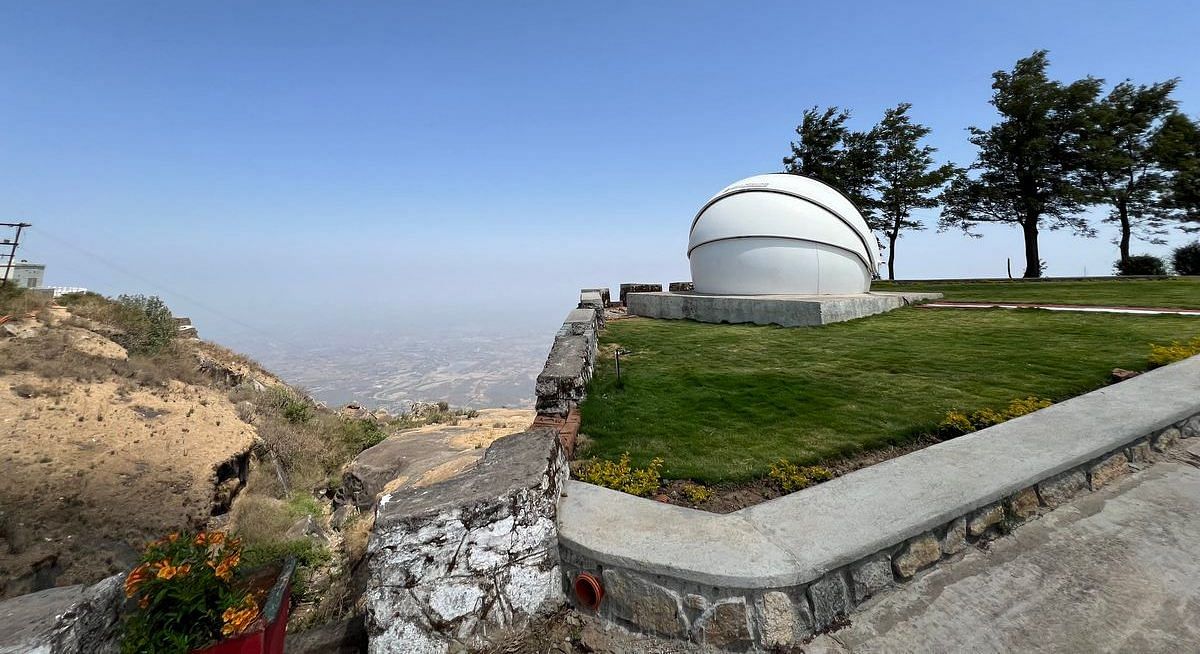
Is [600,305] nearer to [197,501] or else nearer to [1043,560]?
[197,501]

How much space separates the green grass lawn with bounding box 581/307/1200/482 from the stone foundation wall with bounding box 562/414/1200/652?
117 centimetres

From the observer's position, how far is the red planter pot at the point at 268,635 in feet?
7.88

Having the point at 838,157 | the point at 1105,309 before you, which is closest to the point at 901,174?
the point at 838,157

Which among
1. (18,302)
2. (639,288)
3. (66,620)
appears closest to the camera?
(66,620)

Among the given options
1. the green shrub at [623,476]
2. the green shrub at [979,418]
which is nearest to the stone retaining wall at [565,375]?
the green shrub at [623,476]

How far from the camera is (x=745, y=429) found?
4797 millimetres

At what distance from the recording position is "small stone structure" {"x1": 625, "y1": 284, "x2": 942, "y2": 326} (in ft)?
35.6

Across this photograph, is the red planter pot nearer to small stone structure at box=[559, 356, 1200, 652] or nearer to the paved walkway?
small stone structure at box=[559, 356, 1200, 652]

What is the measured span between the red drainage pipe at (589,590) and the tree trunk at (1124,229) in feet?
112

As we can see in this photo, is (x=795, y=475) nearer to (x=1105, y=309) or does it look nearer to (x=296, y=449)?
(x=296, y=449)

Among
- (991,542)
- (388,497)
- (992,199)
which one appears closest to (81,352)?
(388,497)

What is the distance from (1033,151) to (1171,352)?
79.1ft

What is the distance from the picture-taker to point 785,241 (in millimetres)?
12477

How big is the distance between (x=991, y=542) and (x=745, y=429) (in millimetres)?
2075
